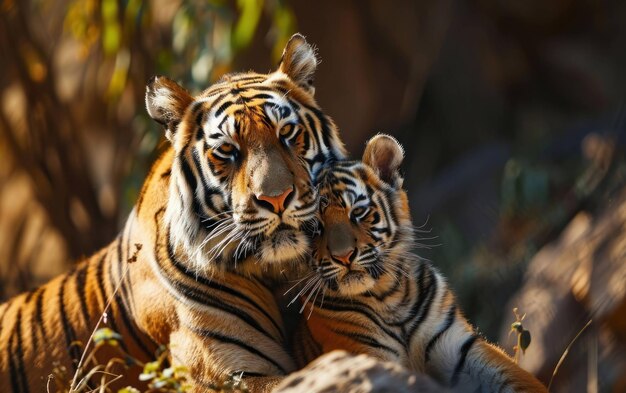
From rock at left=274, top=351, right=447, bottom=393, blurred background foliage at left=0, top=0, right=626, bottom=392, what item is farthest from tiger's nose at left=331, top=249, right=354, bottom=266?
blurred background foliage at left=0, top=0, right=626, bottom=392

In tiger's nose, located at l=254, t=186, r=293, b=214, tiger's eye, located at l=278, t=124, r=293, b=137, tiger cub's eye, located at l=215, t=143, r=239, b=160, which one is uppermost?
tiger's eye, located at l=278, t=124, r=293, b=137

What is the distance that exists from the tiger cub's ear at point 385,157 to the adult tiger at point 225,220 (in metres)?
0.15

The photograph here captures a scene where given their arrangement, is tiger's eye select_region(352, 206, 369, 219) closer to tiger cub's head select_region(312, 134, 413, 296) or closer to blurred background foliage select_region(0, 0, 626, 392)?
tiger cub's head select_region(312, 134, 413, 296)

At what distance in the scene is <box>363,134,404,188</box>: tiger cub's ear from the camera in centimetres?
425

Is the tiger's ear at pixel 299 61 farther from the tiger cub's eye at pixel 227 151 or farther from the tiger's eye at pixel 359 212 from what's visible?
the tiger's eye at pixel 359 212

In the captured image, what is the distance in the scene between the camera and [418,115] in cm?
826

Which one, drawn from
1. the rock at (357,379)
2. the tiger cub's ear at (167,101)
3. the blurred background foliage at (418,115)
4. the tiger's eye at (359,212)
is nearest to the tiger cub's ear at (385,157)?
the tiger's eye at (359,212)

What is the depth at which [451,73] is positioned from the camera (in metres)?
8.09

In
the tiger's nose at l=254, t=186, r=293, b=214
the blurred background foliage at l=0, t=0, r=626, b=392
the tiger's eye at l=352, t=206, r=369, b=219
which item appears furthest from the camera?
the blurred background foliage at l=0, t=0, r=626, b=392

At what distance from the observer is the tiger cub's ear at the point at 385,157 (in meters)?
4.25

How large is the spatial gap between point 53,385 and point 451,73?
421cm

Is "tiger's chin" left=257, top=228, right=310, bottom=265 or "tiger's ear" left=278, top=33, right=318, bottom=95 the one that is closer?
"tiger's chin" left=257, top=228, right=310, bottom=265

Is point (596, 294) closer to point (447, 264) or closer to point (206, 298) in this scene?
point (447, 264)

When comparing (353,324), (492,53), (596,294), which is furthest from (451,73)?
(353,324)
